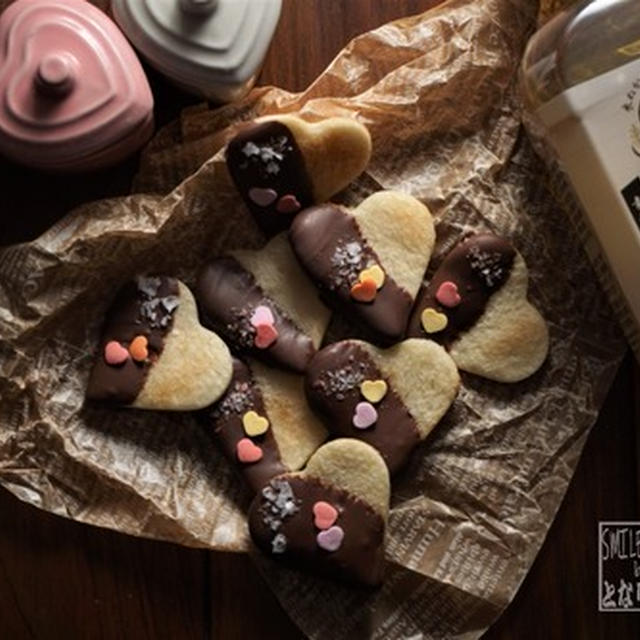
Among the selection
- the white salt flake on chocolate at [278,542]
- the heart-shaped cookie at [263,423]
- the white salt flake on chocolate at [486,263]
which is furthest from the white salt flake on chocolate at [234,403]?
the white salt flake on chocolate at [486,263]

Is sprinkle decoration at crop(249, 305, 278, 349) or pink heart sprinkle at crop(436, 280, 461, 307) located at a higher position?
sprinkle decoration at crop(249, 305, 278, 349)

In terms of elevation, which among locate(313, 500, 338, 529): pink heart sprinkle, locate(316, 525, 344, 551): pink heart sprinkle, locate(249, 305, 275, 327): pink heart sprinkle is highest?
locate(249, 305, 275, 327): pink heart sprinkle

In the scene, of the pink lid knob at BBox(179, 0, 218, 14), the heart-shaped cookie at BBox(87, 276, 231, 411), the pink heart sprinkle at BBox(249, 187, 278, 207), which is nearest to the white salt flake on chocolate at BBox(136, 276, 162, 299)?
the heart-shaped cookie at BBox(87, 276, 231, 411)

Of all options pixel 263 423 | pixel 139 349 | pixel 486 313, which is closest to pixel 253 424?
pixel 263 423

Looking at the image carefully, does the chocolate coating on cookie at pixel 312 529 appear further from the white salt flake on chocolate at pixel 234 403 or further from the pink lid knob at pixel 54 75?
the pink lid knob at pixel 54 75

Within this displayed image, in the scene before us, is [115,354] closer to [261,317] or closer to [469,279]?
[261,317]

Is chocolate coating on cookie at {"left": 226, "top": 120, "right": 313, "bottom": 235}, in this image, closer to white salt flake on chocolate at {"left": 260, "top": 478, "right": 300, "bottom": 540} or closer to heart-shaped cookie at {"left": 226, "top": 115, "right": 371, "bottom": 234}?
heart-shaped cookie at {"left": 226, "top": 115, "right": 371, "bottom": 234}
